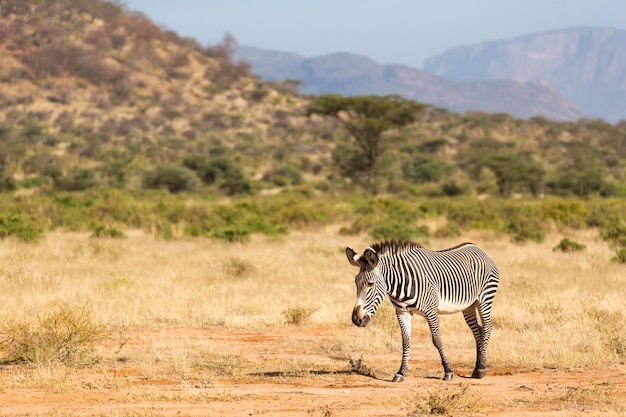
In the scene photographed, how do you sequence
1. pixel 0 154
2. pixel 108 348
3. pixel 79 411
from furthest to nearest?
pixel 0 154 < pixel 108 348 < pixel 79 411

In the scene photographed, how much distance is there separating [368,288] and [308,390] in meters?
1.07

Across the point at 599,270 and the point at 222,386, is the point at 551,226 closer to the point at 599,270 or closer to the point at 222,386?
the point at 599,270

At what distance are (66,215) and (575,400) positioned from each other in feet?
64.0

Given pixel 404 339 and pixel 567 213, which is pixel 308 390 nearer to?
pixel 404 339

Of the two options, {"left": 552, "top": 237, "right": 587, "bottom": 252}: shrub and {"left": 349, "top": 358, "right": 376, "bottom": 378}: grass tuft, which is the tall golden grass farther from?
{"left": 349, "top": 358, "right": 376, "bottom": 378}: grass tuft

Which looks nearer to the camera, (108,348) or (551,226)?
(108,348)

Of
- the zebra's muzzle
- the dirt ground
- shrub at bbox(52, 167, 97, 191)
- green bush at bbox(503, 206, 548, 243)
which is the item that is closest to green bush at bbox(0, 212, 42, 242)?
the dirt ground

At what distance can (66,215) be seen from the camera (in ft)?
78.8

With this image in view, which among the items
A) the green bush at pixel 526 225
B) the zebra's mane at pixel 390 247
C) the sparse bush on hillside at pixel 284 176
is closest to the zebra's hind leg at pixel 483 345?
the zebra's mane at pixel 390 247

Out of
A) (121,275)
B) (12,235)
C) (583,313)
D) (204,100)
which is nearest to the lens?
(583,313)

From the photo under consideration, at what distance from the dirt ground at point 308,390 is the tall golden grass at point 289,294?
1.33 feet

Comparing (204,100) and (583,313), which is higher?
(204,100)

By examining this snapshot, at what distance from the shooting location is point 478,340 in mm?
8445

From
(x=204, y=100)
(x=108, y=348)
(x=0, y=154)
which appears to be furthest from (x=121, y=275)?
(x=204, y=100)
